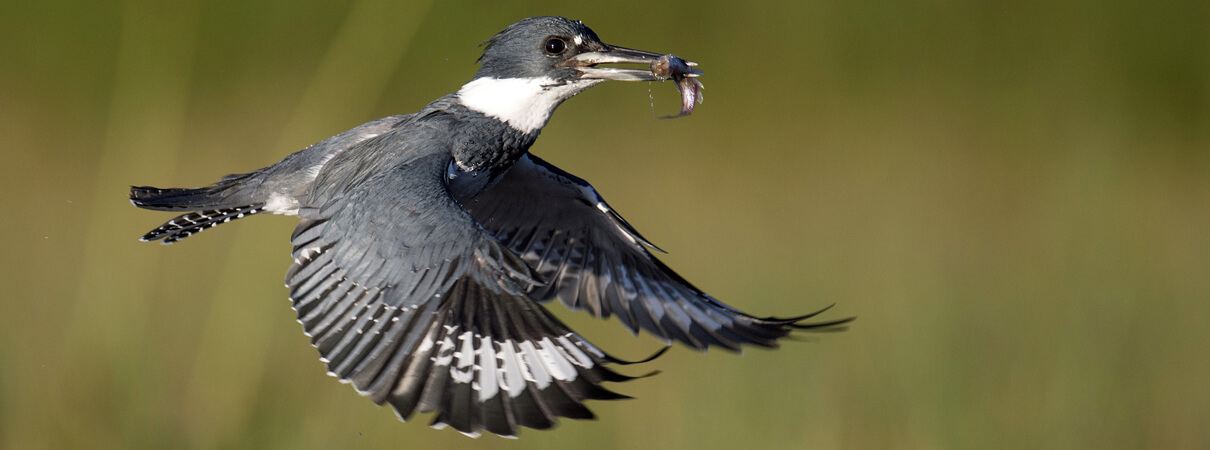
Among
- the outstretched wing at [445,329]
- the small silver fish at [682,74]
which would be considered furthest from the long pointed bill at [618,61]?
the outstretched wing at [445,329]

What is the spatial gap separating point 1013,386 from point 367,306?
285 centimetres

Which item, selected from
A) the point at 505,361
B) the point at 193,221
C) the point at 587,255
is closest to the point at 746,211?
the point at 587,255

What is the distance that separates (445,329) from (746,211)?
351cm

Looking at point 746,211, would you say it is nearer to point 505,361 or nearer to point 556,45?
point 556,45

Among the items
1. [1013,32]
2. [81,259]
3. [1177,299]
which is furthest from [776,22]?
[81,259]

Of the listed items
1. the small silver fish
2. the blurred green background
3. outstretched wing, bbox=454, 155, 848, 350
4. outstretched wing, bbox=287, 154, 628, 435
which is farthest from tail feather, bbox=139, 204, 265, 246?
the small silver fish

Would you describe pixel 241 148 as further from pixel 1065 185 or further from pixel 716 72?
pixel 1065 185

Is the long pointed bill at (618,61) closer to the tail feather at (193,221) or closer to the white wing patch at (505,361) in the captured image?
the white wing patch at (505,361)

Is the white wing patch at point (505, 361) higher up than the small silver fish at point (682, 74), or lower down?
lower down

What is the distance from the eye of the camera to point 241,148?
6.33m

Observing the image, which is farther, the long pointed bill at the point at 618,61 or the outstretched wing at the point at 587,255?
the outstretched wing at the point at 587,255

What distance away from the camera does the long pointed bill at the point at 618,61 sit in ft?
11.4

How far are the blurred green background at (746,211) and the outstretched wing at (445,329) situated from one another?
0.90 meters

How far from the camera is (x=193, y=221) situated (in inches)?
152
